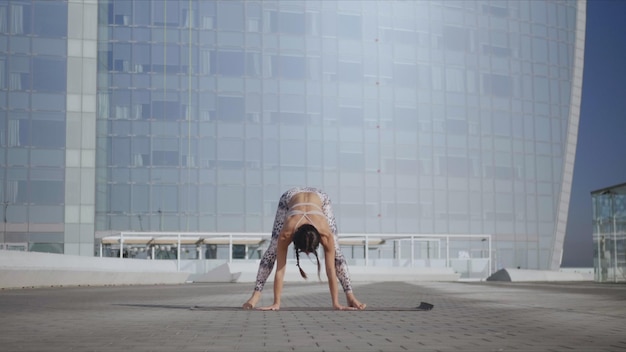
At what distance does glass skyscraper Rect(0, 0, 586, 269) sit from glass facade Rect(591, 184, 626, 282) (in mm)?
25744

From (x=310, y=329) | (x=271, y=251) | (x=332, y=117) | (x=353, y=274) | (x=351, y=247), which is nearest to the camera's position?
(x=310, y=329)

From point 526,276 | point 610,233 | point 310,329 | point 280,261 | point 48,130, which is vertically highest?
point 48,130

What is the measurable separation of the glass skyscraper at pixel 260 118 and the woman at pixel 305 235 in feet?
147


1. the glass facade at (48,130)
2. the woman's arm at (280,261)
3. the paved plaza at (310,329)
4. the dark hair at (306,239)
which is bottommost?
the paved plaza at (310,329)

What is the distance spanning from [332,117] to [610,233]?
28440 millimetres

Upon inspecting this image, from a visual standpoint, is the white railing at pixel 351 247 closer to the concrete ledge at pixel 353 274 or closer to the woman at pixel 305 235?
the concrete ledge at pixel 353 274

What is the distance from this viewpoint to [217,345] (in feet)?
25.8

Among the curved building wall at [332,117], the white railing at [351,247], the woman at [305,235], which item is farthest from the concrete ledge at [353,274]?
the woman at [305,235]

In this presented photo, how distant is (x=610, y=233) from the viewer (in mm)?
37250

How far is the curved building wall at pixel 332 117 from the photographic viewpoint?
59.5m

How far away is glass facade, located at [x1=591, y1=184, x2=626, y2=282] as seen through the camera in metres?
36.4

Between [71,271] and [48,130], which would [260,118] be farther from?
[71,271]

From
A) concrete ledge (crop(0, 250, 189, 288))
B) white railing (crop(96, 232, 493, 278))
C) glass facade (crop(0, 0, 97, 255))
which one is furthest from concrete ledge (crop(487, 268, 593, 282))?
glass facade (crop(0, 0, 97, 255))

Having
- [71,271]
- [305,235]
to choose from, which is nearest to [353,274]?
[71,271]
